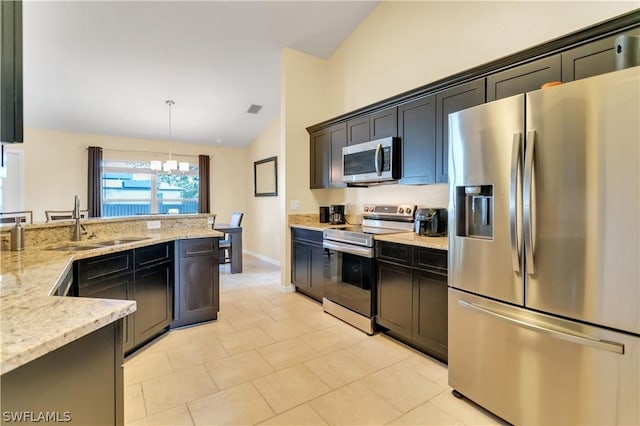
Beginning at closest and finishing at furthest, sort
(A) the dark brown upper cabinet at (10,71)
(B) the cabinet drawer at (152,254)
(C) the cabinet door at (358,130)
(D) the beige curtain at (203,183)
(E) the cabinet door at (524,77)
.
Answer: (A) the dark brown upper cabinet at (10,71)
(E) the cabinet door at (524,77)
(B) the cabinet drawer at (152,254)
(C) the cabinet door at (358,130)
(D) the beige curtain at (203,183)

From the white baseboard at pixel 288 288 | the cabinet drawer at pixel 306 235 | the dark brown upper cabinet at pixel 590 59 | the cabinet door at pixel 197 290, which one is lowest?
the white baseboard at pixel 288 288

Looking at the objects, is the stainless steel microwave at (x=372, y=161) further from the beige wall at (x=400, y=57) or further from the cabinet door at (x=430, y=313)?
the cabinet door at (x=430, y=313)

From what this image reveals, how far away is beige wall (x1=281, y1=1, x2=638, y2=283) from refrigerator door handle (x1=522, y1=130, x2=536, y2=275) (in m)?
1.42

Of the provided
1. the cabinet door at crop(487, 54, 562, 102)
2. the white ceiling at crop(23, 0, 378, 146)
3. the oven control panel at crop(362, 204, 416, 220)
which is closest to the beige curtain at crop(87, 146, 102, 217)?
the white ceiling at crop(23, 0, 378, 146)

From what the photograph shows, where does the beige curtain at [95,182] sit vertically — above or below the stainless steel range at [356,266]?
above

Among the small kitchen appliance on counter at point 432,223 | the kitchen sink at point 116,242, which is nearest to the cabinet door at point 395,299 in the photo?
the small kitchen appliance on counter at point 432,223

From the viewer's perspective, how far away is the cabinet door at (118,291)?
205 cm

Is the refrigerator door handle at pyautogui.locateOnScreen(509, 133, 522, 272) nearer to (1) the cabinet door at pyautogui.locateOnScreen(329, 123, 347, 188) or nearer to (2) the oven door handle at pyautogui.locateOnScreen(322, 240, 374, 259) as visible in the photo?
(2) the oven door handle at pyautogui.locateOnScreen(322, 240, 374, 259)

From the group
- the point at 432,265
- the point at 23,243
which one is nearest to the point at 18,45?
the point at 23,243

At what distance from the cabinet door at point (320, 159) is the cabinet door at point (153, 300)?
2.25 meters

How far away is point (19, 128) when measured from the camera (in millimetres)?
1105

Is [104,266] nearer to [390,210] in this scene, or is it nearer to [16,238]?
[16,238]

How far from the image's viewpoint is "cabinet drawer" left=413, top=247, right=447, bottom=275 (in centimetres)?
→ 221

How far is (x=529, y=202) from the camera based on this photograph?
1521 millimetres
